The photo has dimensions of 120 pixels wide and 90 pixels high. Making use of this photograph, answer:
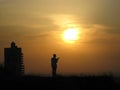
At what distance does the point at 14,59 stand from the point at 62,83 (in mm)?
8460

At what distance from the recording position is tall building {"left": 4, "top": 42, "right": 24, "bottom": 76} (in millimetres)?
42784

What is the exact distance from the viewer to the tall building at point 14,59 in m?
42.8

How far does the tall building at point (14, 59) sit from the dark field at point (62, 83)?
18.0ft

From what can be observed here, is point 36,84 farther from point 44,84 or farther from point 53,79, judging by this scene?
point 53,79

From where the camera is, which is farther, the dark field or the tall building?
the tall building

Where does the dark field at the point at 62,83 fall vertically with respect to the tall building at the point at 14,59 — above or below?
below

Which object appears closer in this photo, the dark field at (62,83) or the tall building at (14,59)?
the dark field at (62,83)

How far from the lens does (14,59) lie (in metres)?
43.3

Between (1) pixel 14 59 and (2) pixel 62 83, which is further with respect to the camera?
(1) pixel 14 59

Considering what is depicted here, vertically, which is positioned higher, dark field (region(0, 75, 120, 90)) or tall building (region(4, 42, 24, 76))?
tall building (region(4, 42, 24, 76))

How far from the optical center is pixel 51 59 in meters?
44.2

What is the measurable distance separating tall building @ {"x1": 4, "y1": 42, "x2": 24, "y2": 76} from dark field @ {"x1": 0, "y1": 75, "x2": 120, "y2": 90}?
5487 millimetres

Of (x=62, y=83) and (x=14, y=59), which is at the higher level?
(x=14, y=59)

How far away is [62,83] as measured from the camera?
1425 inches
